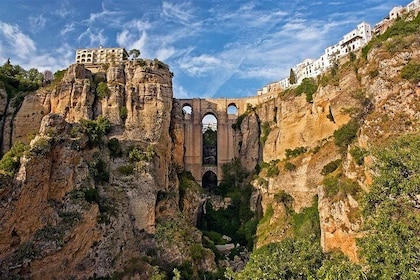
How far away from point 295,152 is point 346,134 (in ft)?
33.7

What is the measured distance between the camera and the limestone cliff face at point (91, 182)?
29.1 meters

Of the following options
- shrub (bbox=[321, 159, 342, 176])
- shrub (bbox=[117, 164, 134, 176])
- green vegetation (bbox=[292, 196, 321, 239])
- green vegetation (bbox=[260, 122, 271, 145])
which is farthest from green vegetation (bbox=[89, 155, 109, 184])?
green vegetation (bbox=[260, 122, 271, 145])

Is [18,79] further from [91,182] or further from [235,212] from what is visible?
[235,212]

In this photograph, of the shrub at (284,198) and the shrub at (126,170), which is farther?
the shrub at (284,198)

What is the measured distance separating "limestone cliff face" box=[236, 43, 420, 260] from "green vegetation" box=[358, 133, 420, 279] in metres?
6.80

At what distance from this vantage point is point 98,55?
195 feet

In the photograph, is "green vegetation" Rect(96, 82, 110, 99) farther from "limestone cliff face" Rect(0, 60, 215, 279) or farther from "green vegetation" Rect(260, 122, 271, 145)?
"green vegetation" Rect(260, 122, 271, 145)

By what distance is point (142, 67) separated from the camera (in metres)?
46.8

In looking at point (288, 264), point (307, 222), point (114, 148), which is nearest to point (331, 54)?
point (307, 222)

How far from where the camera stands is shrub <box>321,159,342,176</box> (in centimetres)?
4153

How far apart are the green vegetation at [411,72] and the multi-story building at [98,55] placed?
34867mm

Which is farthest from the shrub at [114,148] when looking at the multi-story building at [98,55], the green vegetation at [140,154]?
the multi-story building at [98,55]

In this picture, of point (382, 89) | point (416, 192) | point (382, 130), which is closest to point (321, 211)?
point (382, 130)

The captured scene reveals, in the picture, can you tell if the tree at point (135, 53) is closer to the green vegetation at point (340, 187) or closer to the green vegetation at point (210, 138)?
the green vegetation at point (210, 138)
